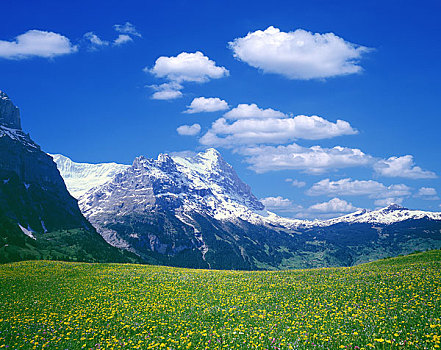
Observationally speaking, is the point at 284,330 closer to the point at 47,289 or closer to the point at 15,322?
the point at 15,322

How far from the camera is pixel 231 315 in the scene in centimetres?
1978

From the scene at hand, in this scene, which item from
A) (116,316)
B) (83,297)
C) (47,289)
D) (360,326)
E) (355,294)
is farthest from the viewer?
(47,289)

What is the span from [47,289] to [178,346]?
23.1 metres

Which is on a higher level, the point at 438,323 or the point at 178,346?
the point at 438,323

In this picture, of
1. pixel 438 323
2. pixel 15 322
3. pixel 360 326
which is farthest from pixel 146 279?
pixel 438 323

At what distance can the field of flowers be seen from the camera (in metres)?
14.7

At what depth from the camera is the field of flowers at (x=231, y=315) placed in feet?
48.2

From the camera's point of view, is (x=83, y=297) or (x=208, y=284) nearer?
(x=83, y=297)

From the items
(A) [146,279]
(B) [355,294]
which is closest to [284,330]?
(B) [355,294]

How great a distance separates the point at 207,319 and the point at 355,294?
1145 centimetres

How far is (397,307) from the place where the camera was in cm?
1831

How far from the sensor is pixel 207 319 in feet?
64.0

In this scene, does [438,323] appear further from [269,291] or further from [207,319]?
[269,291]

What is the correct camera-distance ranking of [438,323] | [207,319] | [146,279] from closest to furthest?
[438,323], [207,319], [146,279]
